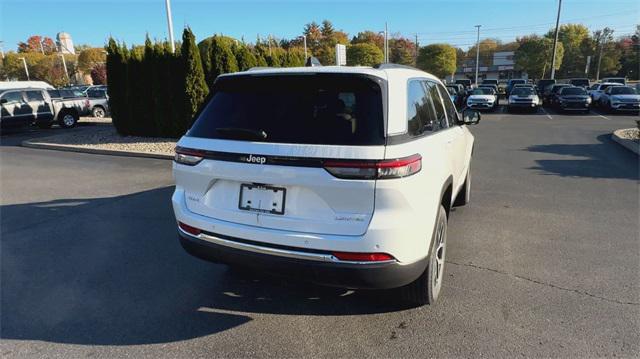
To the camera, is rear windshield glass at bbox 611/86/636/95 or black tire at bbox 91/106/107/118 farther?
black tire at bbox 91/106/107/118

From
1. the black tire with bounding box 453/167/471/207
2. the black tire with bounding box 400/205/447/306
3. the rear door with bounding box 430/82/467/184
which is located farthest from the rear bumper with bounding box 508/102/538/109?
the black tire with bounding box 400/205/447/306

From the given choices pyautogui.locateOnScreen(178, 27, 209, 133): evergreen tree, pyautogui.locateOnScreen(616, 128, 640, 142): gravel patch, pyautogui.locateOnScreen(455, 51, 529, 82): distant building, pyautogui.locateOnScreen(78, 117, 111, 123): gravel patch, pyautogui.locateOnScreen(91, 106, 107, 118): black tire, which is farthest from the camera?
pyautogui.locateOnScreen(455, 51, 529, 82): distant building

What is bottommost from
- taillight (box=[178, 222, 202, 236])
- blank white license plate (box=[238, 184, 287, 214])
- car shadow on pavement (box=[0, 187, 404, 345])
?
car shadow on pavement (box=[0, 187, 404, 345])

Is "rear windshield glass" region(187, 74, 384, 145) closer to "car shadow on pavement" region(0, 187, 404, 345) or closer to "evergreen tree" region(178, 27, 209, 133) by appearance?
"car shadow on pavement" region(0, 187, 404, 345)

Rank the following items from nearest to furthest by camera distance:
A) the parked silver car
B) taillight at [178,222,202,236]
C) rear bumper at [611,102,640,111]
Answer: taillight at [178,222,202,236] → rear bumper at [611,102,640,111] → the parked silver car

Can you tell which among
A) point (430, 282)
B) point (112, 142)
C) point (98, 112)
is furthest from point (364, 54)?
point (430, 282)

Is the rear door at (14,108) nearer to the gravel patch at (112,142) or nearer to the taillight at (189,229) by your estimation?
the gravel patch at (112,142)

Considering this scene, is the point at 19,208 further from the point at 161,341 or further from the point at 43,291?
the point at 161,341

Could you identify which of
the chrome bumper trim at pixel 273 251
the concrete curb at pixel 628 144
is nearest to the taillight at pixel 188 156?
the chrome bumper trim at pixel 273 251

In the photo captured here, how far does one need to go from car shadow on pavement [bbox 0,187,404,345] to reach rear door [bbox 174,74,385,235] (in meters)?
0.93

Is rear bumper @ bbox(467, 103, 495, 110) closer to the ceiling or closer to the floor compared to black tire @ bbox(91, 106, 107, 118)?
closer to the floor

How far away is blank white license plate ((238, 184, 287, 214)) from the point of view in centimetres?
254

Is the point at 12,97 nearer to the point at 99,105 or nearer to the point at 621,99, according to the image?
the point at 99,105

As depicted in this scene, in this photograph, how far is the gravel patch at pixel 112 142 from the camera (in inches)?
448
